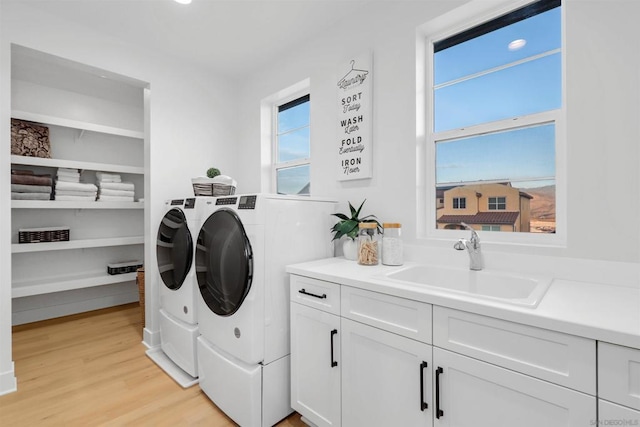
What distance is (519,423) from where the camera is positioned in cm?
92

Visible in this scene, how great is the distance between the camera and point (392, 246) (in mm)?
1714

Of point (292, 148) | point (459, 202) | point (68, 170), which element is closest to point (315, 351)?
point (459, 202)

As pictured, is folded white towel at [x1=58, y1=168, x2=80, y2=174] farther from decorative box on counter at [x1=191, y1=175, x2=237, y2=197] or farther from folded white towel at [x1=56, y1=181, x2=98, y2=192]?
decorative box on counter at [x1=191, y1=175, x2=237, y2=197]

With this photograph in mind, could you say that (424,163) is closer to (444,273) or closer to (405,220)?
(405,220)

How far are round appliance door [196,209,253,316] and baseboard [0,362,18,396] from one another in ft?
4.55

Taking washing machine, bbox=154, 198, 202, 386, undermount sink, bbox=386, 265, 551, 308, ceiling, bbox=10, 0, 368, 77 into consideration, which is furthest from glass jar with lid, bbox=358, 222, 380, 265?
ceiling, bbox=10, 0, 368, 77

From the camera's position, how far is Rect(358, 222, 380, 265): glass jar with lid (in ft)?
5.70

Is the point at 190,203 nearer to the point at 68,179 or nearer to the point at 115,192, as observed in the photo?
the point at 115,192

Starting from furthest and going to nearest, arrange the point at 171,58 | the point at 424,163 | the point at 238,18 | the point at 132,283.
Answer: the point at 132,283, the point at 171,58, the point at 238,18, the point at 424,163

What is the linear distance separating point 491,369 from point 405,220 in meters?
1.00

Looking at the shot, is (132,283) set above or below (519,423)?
below

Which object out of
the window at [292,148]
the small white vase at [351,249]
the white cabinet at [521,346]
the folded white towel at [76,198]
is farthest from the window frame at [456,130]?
the folded white towel at [76,198]

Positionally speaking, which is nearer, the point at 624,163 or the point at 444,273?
the point at 624,163

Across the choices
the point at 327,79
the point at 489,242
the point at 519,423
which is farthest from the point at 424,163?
the point at 519,423
